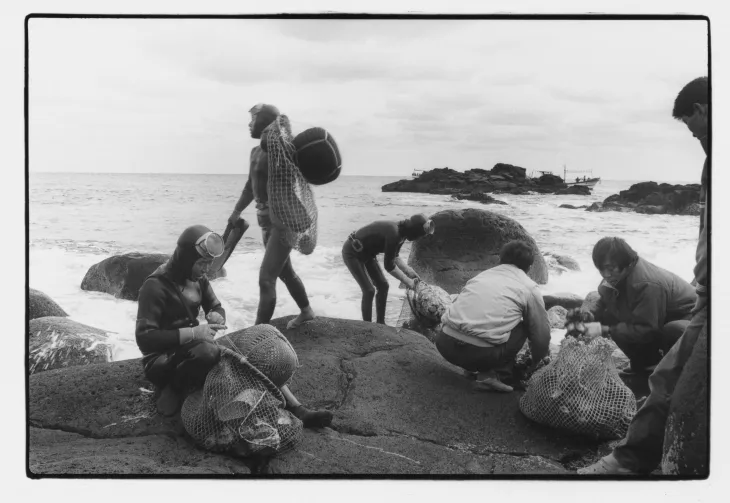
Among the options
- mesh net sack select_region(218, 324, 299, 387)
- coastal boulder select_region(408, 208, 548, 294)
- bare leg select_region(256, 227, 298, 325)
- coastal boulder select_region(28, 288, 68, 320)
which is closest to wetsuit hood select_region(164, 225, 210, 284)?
mesh net sack select_region(218, 324, 299, 387)

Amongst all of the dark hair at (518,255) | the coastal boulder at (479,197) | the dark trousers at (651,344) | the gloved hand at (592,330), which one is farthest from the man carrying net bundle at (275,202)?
the dark trousers at (651,344)

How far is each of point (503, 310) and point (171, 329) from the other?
83.0 inches

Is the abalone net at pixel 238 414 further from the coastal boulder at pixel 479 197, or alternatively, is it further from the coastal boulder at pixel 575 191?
the coastal boulder at pixel 575 191

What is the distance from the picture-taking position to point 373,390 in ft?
16.7

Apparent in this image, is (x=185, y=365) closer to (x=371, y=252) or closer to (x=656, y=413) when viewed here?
(x=371, y=252)

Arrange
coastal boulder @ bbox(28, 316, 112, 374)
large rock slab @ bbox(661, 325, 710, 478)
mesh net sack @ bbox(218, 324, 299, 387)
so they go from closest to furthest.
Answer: large rock slab @ bbox(661, 325, 710, 478)
mesh net sack @ bbox(218, 324, 299, 387)
coastal boulder @ bbox(28, 316, 112, 374)

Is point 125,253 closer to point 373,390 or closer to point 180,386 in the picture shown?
point 180,386

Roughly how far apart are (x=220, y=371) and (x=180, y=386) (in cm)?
31

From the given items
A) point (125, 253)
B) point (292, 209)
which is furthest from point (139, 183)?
point (292, 209)

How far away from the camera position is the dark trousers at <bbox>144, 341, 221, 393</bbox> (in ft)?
15.1

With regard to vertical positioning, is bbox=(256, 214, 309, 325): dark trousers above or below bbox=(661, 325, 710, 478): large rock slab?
above

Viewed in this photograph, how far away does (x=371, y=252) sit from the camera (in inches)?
211

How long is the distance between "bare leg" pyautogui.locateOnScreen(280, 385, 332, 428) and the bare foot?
62 cm

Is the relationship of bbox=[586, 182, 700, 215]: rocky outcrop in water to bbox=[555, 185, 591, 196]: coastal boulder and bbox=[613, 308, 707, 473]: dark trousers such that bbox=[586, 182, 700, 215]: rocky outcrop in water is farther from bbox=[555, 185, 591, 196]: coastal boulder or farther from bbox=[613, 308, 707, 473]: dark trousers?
bbox=[613, 308, 707, 473]: dark trousers
